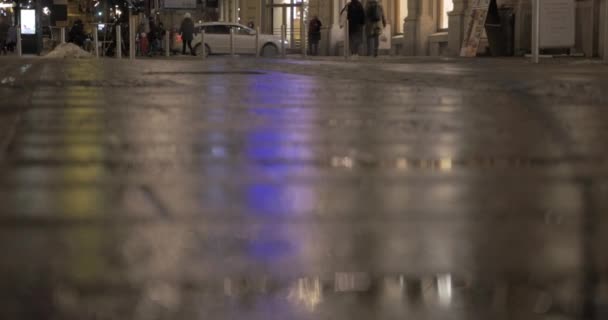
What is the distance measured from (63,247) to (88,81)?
338 inches

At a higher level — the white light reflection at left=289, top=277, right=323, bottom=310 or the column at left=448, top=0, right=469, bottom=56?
the column at left=448, top=0, right=469, bottom=56

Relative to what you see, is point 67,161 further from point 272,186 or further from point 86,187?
point 272,186

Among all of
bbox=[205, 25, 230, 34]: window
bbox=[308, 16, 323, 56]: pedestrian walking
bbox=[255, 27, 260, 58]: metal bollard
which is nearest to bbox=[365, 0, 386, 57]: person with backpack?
bbox=[255, 27, 260, 58]: metal bollard

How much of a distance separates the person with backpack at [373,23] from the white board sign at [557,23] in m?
7.24

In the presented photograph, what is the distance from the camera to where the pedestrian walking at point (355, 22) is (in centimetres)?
2802

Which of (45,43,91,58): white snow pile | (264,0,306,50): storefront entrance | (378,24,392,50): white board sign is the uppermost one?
(264,0,306,50): storefront entrance

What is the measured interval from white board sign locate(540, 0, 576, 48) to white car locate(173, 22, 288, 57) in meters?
19.1

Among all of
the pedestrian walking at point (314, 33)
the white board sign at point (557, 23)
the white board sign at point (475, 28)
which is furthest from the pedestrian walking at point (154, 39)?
the white board sign at point (557, 23)

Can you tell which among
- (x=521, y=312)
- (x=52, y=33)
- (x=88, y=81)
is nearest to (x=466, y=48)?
(x=88, y=81)

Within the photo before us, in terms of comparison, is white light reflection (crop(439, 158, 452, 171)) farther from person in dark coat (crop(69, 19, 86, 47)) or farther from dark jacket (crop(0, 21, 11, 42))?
dark jacket (crop(0, 21, 11, 42))

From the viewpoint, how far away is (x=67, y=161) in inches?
151

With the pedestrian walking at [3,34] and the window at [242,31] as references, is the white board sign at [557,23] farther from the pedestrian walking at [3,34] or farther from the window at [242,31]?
the pedestrian walking at [3,34]

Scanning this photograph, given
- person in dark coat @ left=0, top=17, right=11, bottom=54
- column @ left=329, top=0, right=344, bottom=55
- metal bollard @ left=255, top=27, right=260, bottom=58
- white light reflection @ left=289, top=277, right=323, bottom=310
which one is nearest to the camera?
white light reflection @ left=289, top=277, right=323, bottom=310

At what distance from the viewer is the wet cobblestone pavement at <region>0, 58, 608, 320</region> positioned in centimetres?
177
